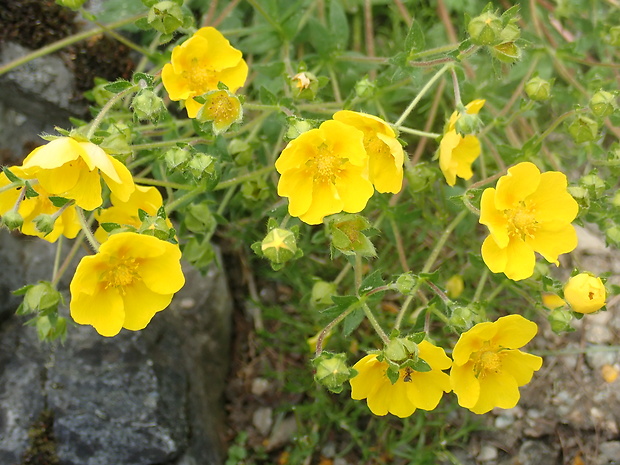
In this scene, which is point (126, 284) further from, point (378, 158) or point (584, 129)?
point (584, 129)

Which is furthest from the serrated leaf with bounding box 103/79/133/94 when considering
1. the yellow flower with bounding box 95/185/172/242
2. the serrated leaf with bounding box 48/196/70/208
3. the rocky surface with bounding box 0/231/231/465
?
the rocky surface with bounding box 0/231/231/465

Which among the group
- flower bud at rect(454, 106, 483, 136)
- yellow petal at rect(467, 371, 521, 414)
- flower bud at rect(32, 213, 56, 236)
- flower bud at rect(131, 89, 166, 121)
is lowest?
yellow petal at rect(467, 371, 521, 414)

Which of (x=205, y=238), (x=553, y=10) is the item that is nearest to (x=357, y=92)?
(x=205, y=238)

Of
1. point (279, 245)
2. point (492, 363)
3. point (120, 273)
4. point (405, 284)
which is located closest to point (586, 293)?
point (492, 363)

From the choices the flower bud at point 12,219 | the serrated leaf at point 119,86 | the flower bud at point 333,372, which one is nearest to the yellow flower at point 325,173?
the flower bud at point 333,372

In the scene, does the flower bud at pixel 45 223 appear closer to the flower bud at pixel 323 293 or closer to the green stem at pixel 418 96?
the flower bud at pixel 323 293

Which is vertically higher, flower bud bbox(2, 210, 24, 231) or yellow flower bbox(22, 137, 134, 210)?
yellow flower bbox(22, 137, 134, 210)

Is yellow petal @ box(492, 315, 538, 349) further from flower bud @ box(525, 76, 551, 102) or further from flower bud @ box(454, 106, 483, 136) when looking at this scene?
flower bud @ box(525, 76, 551, 102)
